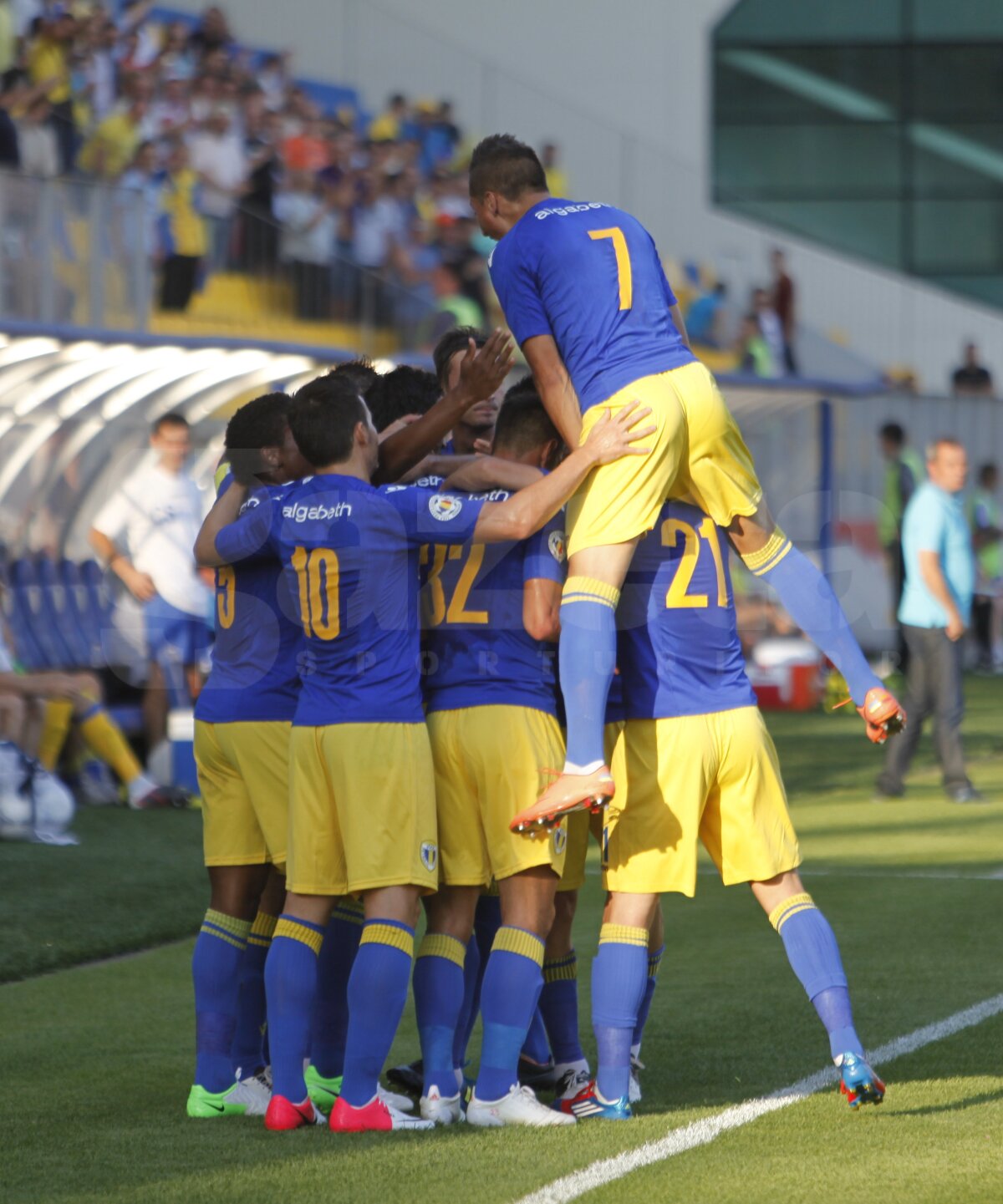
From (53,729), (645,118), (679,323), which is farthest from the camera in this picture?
(645,118)

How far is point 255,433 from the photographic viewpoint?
5316 millimetres

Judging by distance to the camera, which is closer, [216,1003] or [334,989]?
[216,1003]

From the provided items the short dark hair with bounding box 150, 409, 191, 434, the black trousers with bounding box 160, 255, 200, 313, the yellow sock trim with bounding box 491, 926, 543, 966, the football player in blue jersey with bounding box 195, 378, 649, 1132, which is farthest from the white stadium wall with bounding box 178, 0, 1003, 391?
the yellow sock trim with bounding box 491, 926, 543, 966

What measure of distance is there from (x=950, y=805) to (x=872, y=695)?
6.47 metres

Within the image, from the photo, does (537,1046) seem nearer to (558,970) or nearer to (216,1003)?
(558,970)

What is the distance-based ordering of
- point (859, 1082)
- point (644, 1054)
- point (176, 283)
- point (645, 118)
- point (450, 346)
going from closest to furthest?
point (859, 1082)
point (450, 346)
point (644, 1054)
point (176, 283)
point (645, 118)

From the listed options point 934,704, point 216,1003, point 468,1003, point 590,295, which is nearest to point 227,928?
point 216,1003

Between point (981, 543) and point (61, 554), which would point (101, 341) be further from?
point (981, 543)

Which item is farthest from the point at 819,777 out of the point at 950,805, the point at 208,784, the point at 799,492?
the point at 208,784

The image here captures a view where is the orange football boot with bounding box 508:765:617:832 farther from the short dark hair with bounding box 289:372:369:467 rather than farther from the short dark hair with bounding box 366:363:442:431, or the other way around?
the short dark hair with bounding box 366:363:442:431

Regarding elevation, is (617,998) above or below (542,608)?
below

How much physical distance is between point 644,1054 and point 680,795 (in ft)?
4.00

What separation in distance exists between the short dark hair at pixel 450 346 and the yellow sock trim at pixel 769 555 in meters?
0.98

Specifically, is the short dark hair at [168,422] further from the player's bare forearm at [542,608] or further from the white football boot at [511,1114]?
the white football boot at [511,1114]
